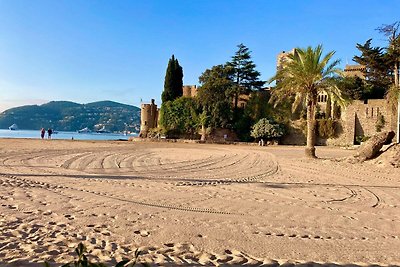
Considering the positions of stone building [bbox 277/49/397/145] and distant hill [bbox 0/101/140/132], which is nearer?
stone building [bbox 277/49/397/145]

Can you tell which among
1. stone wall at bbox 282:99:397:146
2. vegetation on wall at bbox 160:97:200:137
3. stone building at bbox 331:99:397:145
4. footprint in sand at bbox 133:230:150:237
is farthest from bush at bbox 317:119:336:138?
footprint in sand at bbox 133:230:150:237

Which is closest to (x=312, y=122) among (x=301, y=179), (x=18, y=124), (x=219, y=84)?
(x=301, y=179)

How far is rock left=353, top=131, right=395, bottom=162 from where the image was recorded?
52.1 ft

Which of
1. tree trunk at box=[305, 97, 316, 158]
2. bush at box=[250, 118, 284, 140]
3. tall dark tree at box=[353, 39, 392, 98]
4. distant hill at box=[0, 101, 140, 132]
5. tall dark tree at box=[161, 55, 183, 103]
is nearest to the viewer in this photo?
tree trunk at box=[305, 97, 316, 158]

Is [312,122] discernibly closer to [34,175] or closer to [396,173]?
[396,173]

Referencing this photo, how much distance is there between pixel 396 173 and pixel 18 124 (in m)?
154

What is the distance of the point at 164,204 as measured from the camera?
22.8 ft

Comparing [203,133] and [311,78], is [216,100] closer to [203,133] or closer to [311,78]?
[203,133]

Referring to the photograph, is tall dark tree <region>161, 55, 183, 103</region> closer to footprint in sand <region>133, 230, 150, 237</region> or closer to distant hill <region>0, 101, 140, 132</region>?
footprint in sand <region>133, 230, 150, 237</region>

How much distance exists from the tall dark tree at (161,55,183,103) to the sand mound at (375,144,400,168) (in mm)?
34941

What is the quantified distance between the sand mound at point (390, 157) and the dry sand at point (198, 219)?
12.1ft

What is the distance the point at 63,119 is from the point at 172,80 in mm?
123497

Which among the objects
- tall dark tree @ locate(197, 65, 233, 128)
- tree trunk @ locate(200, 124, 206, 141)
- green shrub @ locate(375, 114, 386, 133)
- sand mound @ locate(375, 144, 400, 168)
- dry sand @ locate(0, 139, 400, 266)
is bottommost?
dry sand @ locate(0, 139, 400, 266)

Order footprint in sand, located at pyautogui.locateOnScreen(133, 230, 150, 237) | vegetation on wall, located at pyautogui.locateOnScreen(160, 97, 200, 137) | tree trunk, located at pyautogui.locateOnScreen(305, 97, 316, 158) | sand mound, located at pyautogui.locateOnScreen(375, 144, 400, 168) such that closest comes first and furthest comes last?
footprint in sand, located at pyautogui.locateOnScreen(133, 230, 150, 237) < sand mound, located at pyautogui.locateOnScreen(375, 144, 400, 168) < tree trunk, located at pyautogui.locateOnScreen(305, 97, 316, 158) < vegetation on wall, located at pyautogui.locateOnScreen(160, 97, 200, 137)
